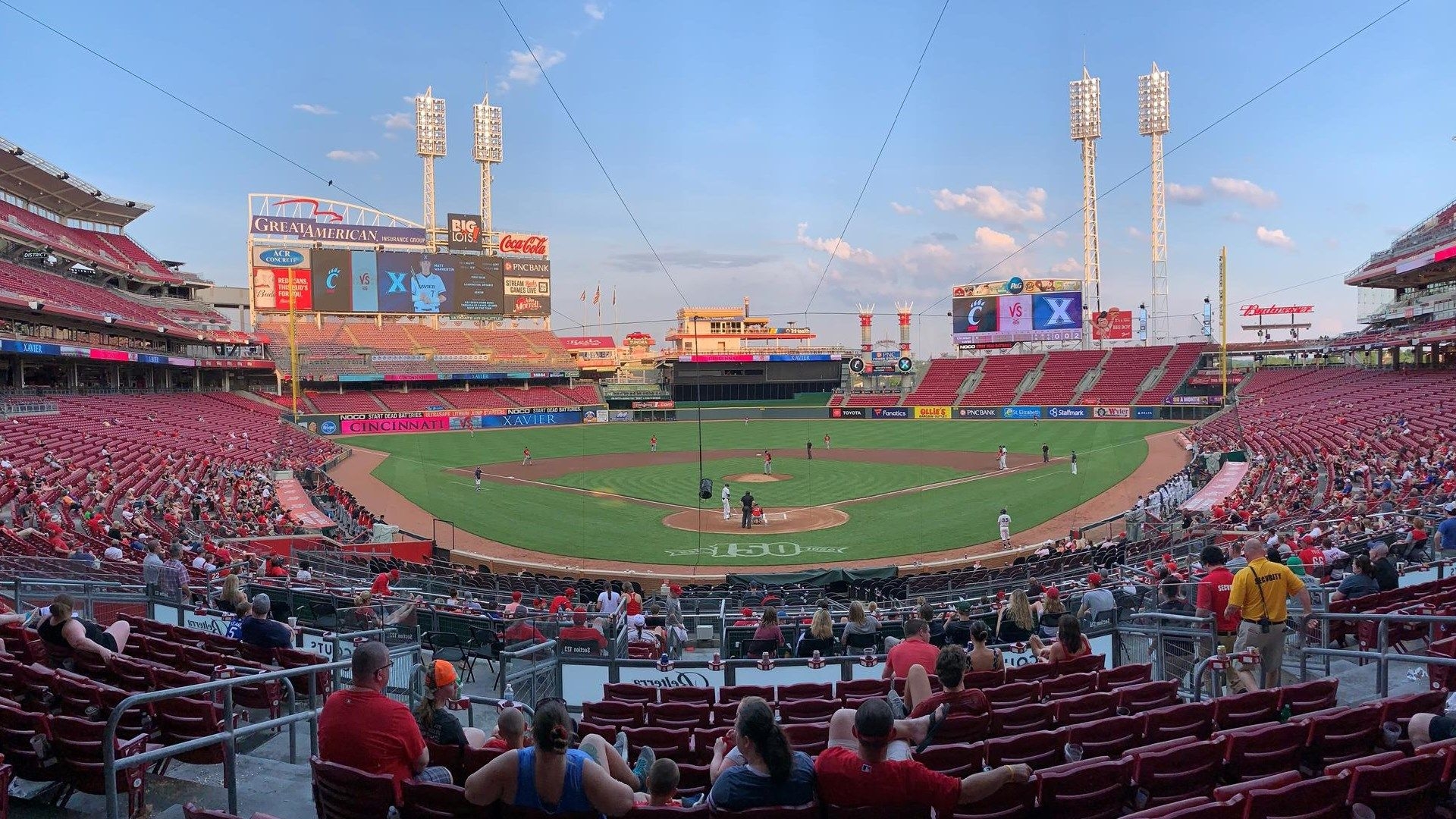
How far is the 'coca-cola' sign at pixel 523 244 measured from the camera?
85688 millimetres

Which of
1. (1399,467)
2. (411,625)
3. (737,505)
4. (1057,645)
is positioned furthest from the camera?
(737,505)

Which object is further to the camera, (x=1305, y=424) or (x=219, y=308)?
(x=219, y=308)

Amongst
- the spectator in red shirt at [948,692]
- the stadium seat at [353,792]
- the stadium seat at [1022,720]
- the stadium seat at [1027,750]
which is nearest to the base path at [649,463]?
the stadium seat at [1022,720]

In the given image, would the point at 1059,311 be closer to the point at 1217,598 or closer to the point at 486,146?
the point at 486,146

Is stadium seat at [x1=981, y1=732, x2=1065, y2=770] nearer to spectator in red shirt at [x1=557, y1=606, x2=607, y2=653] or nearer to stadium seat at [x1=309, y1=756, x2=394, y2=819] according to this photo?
stadium seat at [x1=309, y1=756, x2=394, y2=819]

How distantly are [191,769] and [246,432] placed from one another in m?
42.9

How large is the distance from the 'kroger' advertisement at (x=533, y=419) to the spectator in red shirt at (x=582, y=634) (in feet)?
204

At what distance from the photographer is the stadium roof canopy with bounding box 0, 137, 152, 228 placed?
162ft

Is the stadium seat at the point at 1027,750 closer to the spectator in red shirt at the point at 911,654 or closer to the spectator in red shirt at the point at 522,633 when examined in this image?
the spectator in red shirt at the point at 911,654

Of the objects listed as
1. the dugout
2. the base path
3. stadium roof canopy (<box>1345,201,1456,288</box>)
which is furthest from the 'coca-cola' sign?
Answer: stadium roof canopy (<box>1345,201,1456,288</box>)

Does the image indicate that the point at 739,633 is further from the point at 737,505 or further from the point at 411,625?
the point at 737,505

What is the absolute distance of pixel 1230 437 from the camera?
39344 mm

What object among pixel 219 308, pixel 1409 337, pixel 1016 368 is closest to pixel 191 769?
pixel 1409 337

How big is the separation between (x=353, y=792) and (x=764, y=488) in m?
31.5
